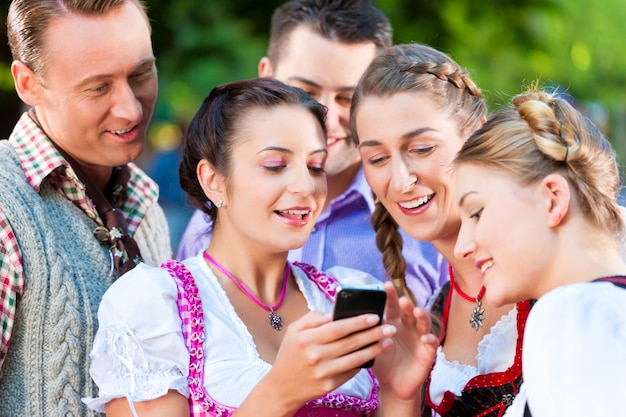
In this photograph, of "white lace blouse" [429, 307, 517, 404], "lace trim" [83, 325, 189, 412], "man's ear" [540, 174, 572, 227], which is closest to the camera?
"man's ear" [540, 174, 572, 227]

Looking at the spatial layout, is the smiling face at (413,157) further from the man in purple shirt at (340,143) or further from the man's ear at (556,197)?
the man's ear at (556,197)

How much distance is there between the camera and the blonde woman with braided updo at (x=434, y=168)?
291 cm

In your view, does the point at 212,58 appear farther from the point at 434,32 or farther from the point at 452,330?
the point at 452,330

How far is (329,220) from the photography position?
391 cm

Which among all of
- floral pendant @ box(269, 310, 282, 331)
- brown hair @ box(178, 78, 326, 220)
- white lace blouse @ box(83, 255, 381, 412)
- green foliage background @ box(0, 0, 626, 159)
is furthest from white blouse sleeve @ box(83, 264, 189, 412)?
green foliage background @ box(0, 0, 626, 159)

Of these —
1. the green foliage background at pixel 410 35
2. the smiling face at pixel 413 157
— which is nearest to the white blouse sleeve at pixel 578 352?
the smiling face at pixel 413 157

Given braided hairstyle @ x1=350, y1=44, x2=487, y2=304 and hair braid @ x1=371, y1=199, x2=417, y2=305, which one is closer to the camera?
braided hairstyle @ x1=350, y1=44, x2=487, y2=304

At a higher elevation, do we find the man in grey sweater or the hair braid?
the man in grey sweater

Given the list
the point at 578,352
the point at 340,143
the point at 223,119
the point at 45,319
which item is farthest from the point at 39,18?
the point at 578,352

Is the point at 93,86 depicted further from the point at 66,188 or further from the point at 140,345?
the point at 140,345

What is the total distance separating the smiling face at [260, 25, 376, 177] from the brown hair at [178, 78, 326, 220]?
924mm

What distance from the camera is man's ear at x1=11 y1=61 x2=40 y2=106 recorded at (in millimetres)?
3104

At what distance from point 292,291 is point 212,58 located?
362 centimetres

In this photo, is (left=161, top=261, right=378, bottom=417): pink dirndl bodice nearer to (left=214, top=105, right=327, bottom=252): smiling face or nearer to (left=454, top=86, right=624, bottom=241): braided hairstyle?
(left=214, top=105, right=327, bottom=252): smiling face
